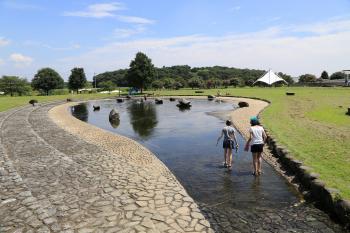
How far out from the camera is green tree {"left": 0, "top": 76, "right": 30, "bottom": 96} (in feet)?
339

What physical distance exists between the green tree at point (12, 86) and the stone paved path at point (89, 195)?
3772 inches

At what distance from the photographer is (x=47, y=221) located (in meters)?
8.81

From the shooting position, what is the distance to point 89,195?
35.2 feet

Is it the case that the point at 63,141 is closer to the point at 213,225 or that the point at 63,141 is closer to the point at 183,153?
the point at 183,153

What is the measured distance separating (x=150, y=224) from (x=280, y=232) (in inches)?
135

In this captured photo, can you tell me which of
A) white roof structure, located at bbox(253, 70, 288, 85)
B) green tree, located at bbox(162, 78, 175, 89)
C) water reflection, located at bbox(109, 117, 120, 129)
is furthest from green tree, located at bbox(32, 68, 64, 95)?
water reflection, located at bbox(109, 117, 120, 129)

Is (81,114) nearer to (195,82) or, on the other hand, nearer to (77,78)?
(77,78)

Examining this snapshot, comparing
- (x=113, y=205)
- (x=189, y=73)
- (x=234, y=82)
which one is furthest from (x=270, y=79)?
(x=113, y=205)

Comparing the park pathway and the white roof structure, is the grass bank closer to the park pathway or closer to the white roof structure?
the park pathway

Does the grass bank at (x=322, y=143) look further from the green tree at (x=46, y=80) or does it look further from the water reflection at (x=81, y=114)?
Answer: the green tree at (x=46, y=80)

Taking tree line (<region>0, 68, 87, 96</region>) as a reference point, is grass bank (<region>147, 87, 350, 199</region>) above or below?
below

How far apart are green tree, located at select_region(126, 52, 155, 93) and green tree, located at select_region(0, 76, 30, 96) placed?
39.1 metres

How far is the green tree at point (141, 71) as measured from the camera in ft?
282

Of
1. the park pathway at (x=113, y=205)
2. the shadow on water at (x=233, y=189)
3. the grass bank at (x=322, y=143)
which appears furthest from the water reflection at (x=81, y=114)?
the park pathway at (x=113, y=205)
